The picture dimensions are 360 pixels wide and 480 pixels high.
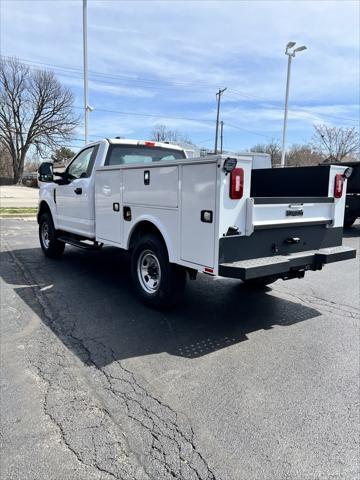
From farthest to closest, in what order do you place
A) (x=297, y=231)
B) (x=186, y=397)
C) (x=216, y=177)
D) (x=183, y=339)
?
(x=297, y=231), (x=183, y=339), (x=216, y=177), (x=186, y=397)

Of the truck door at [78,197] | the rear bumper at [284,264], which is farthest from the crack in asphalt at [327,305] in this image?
the truck door at [78,197]

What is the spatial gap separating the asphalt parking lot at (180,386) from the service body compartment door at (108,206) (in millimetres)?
872

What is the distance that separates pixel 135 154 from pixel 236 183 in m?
3.15

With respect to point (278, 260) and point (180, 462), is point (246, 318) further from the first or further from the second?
point (180, 462)

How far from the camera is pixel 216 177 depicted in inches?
146

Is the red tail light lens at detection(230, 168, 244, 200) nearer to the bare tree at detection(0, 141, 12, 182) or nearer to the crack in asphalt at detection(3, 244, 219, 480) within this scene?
the crack in asphalt at detection(3, 244, 219, 480)

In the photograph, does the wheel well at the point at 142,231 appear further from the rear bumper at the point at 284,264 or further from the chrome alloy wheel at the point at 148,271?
the rear bumper at the point at 284,264

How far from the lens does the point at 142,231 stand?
5.17m

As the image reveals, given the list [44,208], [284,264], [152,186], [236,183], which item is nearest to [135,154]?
[152,186]

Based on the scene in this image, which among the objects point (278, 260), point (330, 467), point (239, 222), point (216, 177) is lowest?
point (330, 467)

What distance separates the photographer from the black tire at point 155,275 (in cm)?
461

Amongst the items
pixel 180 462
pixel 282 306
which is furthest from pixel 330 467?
pixel 282 306

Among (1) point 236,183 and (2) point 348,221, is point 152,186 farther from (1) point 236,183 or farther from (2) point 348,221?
(2) point 348,221

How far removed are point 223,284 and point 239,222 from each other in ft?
8.42
